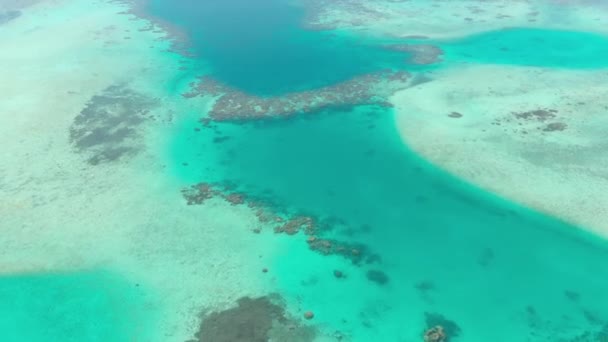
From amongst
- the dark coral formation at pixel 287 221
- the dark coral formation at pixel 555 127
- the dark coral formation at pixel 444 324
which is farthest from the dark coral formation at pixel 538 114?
the dark coral formation at pixel 444 324

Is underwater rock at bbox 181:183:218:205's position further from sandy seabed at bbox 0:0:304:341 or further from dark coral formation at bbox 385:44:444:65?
dark coral formation at bbox 385:44:444:65

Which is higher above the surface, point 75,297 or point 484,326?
point 484,326

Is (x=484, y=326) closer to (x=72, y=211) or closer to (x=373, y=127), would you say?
(x=373, y=127)

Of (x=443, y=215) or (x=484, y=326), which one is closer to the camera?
(x=484, y=326)

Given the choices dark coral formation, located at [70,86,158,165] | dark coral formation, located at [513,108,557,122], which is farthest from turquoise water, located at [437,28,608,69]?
dark coral formation, located at [70,86,158,165]

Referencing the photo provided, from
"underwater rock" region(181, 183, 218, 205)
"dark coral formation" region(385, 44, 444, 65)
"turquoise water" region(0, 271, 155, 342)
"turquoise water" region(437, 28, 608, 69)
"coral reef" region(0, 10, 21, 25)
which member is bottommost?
"turquoise water" region(0, 271, 155, 342)

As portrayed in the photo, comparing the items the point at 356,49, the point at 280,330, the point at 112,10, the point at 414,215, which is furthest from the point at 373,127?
the point at 112,10
